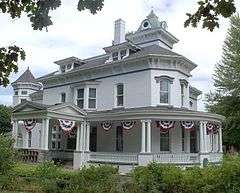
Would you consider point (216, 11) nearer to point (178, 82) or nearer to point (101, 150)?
point (178, 82)

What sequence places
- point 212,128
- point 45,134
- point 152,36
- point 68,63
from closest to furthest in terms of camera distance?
point 45,134 < point 212,128 < point 152,36 < point 68,63

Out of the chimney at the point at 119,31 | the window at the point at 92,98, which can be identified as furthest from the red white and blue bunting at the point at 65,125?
the chimney at the point at 119,31

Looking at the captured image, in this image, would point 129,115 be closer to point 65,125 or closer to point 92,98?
point 65,125

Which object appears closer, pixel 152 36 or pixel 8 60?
pixel 8 60

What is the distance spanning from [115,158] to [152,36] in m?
11.6

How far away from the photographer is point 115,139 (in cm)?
2877

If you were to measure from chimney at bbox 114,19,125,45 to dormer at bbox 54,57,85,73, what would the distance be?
151 inches

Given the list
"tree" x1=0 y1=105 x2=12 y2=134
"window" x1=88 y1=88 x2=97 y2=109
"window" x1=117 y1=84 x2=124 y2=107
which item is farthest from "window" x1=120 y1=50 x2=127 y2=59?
"tree" x1=0 y1=105 x2=12 y2=134

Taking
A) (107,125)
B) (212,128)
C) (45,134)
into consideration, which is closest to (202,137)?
(212,128)

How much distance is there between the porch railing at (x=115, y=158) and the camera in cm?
2481

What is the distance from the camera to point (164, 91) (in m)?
27.5

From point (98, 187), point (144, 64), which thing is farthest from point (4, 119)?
point (98, 187)

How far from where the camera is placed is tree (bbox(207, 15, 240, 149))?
40.9m

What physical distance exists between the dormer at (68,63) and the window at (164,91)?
9.89m
